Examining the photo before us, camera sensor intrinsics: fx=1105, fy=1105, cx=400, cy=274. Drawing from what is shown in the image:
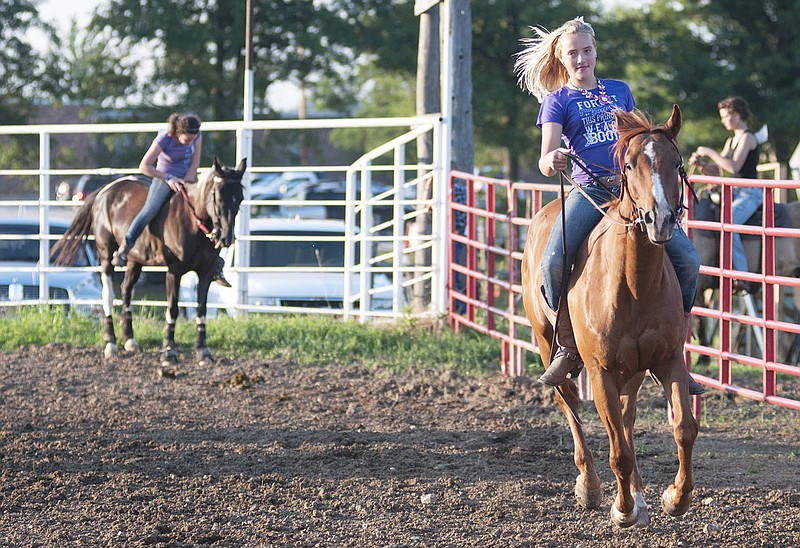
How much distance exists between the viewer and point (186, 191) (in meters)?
10.5

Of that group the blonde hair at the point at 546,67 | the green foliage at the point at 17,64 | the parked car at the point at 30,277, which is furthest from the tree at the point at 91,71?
the blonde hair at the point at 546,67

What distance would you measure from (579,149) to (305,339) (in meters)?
6.30

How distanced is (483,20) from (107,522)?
2546cm

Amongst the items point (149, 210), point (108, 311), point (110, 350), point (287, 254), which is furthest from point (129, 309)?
point (287, 254)

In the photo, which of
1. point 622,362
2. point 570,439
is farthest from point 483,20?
point 622,362

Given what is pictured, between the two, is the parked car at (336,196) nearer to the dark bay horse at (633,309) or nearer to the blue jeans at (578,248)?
the blue jeans at (578,248)

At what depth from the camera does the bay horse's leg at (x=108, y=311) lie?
10.8 m

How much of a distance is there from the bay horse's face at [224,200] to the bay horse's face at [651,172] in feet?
18.9

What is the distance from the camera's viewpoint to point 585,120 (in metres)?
5.25

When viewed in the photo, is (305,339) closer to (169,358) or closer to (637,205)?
(169,358)

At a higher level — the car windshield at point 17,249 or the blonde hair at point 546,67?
the blonde hair at point 546,67

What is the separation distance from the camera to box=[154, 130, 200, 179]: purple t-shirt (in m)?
10.5

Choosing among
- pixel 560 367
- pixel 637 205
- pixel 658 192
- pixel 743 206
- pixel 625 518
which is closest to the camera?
pixel 658 192

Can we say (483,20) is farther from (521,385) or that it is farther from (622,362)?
(622,362)
